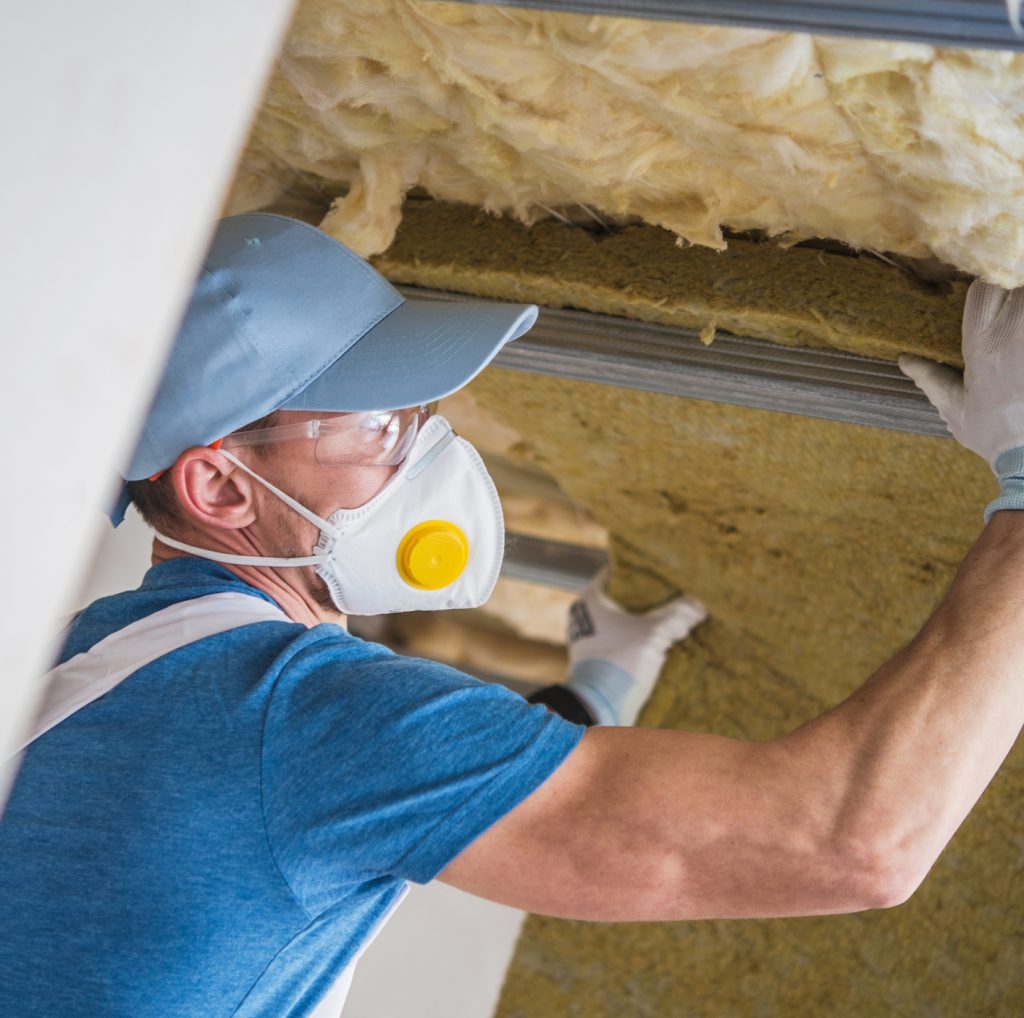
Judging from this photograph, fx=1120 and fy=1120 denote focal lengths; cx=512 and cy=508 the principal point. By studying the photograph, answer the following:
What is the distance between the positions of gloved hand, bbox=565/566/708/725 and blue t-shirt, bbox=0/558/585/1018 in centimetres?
102

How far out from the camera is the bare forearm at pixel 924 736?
94 centimetres

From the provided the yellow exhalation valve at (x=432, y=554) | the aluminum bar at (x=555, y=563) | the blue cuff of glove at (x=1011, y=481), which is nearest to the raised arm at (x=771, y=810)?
the blue cuff of glove at (x=1011, y=481)

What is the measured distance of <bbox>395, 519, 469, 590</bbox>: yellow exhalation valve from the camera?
124cm

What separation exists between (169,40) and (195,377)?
621 mm

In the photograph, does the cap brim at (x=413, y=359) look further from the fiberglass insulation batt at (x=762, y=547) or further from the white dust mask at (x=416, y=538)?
the fiberglass insulation batt at (x=762, y=547)

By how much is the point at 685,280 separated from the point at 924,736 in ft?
2.04

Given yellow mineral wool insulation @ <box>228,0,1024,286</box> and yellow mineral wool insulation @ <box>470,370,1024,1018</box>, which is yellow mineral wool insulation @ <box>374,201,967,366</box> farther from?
yellow mineral wool insulation @ <box>470,370,1024,1018</box>

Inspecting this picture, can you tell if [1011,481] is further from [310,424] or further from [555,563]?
[555,563]

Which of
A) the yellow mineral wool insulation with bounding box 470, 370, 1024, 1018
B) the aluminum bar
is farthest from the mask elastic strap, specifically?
the aluminum bar

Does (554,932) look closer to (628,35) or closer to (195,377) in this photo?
(195,377)

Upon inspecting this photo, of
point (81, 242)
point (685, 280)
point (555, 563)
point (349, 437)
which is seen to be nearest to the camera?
point (81, 242)

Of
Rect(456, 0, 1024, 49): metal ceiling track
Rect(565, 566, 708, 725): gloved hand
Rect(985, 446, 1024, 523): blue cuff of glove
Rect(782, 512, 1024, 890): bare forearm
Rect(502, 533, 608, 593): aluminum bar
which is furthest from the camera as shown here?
Rect(502, 533, 608, 593): aluminum bar

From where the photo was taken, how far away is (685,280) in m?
1.34

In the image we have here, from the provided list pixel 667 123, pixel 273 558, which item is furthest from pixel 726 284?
pixel 273 558
